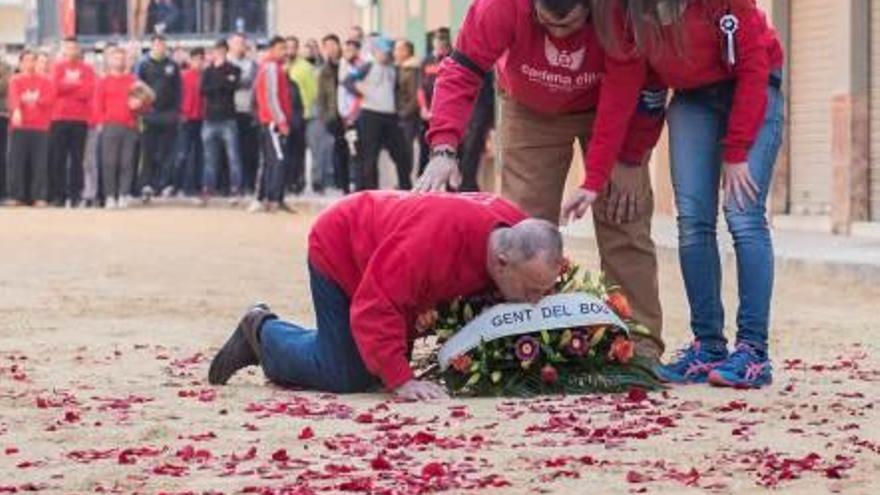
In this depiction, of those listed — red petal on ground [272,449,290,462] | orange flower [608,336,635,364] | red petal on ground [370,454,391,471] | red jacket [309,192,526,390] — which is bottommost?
red petal on ground [272,449,290,462]

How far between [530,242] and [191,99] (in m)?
24.7

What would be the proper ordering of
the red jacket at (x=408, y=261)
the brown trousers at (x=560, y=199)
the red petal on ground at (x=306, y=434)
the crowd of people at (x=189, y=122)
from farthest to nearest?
1. the crowd of people at (x=189, y=122)
2. the brown trousers at (x=560, y=199)
3. the red jacket at (x=408, y=261)
4. the red petal on ground at (x=306, y=434)

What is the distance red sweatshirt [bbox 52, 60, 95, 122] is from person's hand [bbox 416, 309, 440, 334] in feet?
75.7

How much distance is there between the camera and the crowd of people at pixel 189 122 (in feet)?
95.2

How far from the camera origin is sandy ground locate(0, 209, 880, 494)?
→ 5.82m

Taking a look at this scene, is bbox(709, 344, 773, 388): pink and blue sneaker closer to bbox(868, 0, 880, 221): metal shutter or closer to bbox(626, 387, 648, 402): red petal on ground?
bbox(626, 387, 648, 402): red petal on ground

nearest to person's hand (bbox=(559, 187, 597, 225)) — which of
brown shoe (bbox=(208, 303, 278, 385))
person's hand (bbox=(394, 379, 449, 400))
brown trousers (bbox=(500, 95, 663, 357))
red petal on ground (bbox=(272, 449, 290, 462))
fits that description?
brown trousers (bbox=(500, 95, 663, 357))

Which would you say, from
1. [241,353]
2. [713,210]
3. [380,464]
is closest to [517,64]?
[713,210]

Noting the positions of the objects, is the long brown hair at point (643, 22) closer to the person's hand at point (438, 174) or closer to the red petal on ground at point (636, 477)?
the person's hand at point (438, 174)

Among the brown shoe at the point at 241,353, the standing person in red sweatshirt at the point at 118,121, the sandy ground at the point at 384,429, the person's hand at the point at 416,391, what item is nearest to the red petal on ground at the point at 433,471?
the sandy ground at the point at 384,429

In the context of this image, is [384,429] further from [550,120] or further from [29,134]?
[29,134]

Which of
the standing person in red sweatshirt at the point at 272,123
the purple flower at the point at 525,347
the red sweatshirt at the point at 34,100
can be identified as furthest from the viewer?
the red sweatshirt at the point at 34,100

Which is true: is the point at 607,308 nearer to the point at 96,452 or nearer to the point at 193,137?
the point at 96,452

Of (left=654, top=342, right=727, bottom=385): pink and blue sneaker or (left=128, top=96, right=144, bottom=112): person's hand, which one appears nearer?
(left=654, top=342, right=727, bottom=385): pink and blue sneaker
